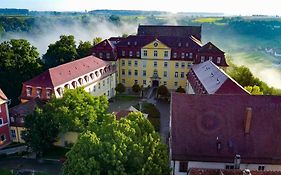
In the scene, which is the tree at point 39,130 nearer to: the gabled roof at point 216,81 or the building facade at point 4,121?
the building facade at point 4,121

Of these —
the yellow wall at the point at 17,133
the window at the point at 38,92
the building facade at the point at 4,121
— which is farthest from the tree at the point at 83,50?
the yellow wall at the point at 17,133

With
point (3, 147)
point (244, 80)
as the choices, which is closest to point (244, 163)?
point (244, 80)

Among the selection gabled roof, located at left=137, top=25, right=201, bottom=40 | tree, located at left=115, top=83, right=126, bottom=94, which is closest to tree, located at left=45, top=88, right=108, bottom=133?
tree, located at left=115, top=83, right=126, bottom=94

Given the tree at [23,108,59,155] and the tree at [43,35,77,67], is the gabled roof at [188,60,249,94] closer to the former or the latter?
the tree at [23,108,59,155]

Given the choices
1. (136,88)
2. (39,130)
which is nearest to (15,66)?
(39,130)

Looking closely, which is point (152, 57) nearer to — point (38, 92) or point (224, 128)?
point (38, 92)

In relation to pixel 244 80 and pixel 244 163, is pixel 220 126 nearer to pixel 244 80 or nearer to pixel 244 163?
pixel 244 163
